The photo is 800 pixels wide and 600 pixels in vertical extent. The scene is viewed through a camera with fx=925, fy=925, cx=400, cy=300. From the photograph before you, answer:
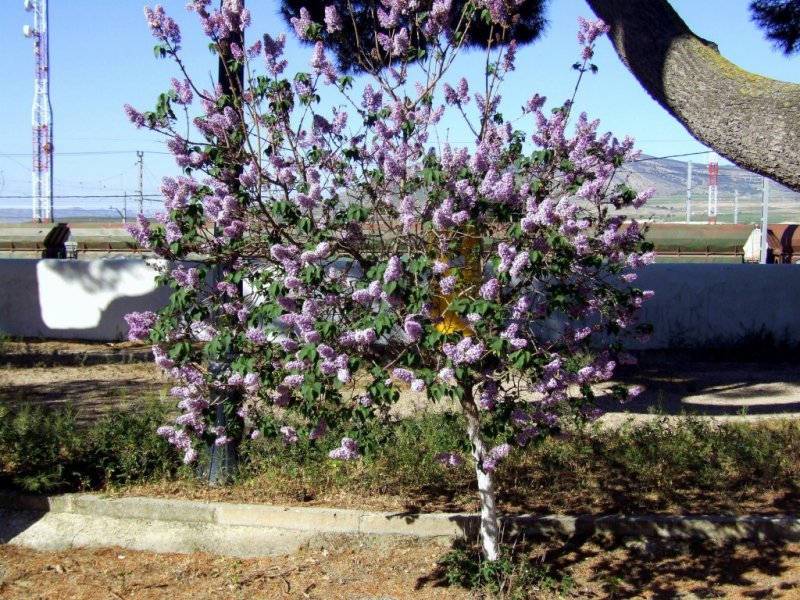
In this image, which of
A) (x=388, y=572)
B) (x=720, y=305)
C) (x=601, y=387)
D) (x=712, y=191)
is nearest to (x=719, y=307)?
(x=720, y=305)

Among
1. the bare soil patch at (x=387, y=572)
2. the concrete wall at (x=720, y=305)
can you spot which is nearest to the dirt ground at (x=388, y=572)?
the bare soil patch at (x=387, y=572)

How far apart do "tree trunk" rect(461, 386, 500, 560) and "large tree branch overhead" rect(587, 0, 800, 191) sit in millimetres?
1651

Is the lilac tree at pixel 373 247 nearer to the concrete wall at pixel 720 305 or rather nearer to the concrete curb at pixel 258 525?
the concrete curb at pixel 258 525

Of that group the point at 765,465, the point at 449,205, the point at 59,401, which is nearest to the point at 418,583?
the point at 449,205

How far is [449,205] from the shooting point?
390cm

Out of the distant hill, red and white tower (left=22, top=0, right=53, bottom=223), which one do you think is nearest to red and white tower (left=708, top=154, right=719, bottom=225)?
the distant hill

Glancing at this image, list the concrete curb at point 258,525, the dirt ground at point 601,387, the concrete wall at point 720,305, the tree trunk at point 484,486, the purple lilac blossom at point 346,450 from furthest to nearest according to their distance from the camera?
the concrete wall at point 720,305
the dirt ground at point 601,387
the concrete curb at point 258,525
the tree trunk at point 484,486
the purple lilac blossom at point 346,450

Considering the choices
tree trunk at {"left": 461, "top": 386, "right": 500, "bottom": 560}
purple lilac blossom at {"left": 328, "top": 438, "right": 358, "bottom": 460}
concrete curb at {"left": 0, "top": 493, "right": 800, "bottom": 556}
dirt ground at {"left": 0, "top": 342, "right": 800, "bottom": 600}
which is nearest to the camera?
purple lilac blossom at {"left": 328, "top": 438, "right": 358, "bottom": 460}

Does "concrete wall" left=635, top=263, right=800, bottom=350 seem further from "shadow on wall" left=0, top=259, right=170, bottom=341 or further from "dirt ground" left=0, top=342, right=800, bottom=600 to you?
"dirt ground" left=0, top=342, right=800, bottom=600

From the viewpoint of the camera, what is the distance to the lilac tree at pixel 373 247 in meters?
4.00

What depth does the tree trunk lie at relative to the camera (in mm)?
4555

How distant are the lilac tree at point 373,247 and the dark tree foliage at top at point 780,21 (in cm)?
346

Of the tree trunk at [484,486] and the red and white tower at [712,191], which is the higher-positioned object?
the red and white tower at [712,191]

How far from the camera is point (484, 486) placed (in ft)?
15.3
